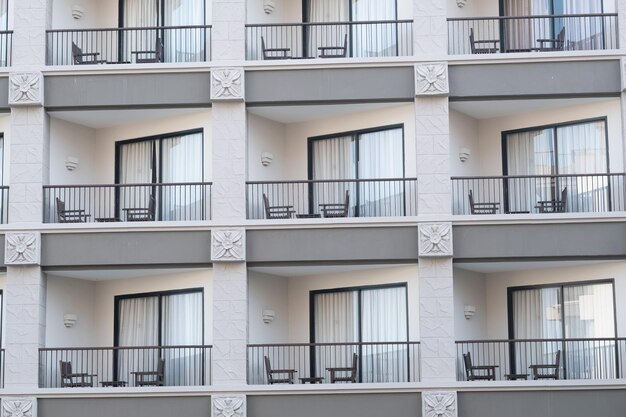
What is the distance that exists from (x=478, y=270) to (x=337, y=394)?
4891 mm

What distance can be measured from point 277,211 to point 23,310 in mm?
6667

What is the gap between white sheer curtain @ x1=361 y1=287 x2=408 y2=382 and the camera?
35125 millimetres

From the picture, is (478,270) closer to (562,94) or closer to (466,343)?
(466,343)

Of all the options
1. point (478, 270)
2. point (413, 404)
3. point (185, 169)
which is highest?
point (185, 169)

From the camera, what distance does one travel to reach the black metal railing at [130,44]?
37.1 metres

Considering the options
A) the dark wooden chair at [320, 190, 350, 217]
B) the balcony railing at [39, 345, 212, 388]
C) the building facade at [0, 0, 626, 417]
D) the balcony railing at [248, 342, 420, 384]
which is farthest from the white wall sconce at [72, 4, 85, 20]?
the balcony railing at [248, 342, 420, 384]

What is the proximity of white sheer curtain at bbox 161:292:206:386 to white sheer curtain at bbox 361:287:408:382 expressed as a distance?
4.05 m

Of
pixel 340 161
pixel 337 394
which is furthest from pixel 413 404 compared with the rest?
pixel 340 161

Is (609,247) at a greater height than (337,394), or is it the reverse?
(609,247)

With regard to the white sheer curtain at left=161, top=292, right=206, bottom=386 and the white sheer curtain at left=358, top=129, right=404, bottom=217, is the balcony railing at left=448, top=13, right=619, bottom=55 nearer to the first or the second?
the white sheer curtain at left=358, top=129, right=404, bottom=217

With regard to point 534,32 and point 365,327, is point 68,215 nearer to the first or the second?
point 365,327

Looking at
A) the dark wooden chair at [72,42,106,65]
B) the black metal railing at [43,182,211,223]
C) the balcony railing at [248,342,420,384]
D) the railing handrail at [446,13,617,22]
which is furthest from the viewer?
the dark wooden chair at [72,42,106,65]

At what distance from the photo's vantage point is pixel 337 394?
34.2 meters

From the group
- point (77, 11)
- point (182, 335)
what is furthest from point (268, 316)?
point (77, 11)
